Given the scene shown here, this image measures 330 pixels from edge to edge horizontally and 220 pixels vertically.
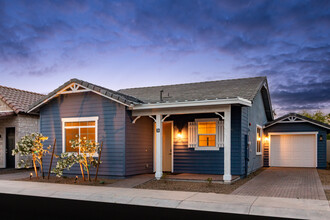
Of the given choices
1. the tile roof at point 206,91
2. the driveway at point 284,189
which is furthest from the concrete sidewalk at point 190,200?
the tile roof at point 206,91

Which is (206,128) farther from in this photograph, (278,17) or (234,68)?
(234,68)

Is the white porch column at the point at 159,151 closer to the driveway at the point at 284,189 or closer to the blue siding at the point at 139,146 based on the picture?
the blue siding at the point at 139,146

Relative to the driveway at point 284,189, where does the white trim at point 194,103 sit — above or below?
above

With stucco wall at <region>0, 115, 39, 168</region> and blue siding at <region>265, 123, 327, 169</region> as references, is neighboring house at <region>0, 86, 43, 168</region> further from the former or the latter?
blue siding at <region>265, 123, 327, 169</region>

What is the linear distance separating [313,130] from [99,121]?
1228 cm

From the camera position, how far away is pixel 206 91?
50.3 feet

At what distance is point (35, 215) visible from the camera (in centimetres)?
679

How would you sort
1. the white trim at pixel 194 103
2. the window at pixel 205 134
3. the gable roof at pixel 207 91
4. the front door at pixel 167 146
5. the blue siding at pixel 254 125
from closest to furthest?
the white trim at pixel 194 103 < the window at pixel 205 134 < the gable roof at pixel 207 91 < the front door at pixel 167 146 < the blue siding at pixel 254 125

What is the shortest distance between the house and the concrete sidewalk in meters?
2.50

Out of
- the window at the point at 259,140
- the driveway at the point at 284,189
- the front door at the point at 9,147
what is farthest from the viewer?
the front door at the point at 9,147

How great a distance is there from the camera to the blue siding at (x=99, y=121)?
42.5ft

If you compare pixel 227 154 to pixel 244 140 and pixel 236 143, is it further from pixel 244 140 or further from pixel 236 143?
pixel 244 140

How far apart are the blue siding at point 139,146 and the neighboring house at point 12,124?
22.3 feet

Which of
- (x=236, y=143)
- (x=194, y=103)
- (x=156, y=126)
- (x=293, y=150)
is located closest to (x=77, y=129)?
(x=156, y=126)
